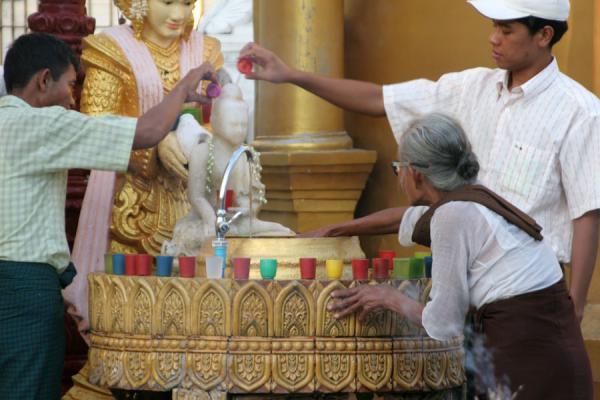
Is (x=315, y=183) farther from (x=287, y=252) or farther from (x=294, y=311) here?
(x=294, y=311)

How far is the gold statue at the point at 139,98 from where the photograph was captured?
632 cm

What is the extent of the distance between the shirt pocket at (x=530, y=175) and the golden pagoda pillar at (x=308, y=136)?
2720 millimetres

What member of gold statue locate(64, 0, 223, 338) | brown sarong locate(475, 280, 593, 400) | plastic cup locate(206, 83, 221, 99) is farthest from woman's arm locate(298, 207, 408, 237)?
gold statue locate(64, 0, 223, 338)

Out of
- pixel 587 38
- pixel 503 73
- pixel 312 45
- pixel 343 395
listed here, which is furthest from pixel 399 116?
pixel 312 45

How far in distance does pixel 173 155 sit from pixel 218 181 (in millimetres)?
378

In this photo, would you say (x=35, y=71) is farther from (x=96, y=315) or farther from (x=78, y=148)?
(x=96, y=315)

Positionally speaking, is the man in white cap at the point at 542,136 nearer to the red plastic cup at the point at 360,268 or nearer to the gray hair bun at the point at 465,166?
the red plastic cup at the point at 360,268

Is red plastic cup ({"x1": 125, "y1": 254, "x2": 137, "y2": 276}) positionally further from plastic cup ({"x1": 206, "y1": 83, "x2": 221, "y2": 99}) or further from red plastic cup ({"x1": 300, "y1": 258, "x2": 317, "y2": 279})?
plastic cup ({"x1": 206, "y1": 83, "x2": 221, "y2": 99})

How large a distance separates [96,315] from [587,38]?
8.16ft

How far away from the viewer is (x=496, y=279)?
13.7 ft

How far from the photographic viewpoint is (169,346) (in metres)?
4.77

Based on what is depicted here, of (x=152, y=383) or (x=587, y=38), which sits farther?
(x=587, y=38)

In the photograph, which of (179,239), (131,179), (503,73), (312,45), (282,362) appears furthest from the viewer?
(312,45)

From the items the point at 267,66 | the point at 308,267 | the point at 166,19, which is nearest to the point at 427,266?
→ the point at 308,267
